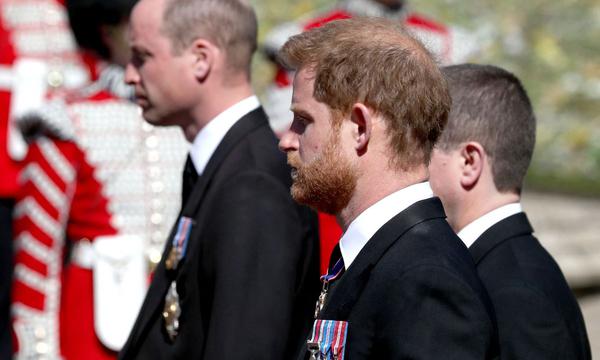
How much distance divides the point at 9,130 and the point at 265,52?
1.24 meters

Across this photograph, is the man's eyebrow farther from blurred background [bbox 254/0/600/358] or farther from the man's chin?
blurred background [bbox 254/0/600/358]

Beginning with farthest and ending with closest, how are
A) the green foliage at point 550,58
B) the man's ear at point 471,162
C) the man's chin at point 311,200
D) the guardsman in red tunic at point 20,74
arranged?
1. the green foliage at point 550,58
2. the guardsman in red tunic at point 20,74
3. the man's ear at point 471,162
4. the man's chin at point 311,200

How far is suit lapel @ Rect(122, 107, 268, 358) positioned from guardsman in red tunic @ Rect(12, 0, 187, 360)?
0.88 metres

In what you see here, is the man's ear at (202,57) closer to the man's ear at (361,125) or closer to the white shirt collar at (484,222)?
the white shirt collar at (484,222)

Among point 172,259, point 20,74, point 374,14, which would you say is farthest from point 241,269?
point 20,74

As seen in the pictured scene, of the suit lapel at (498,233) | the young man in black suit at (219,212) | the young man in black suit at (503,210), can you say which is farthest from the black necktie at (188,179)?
the suit lapel at (498,233)

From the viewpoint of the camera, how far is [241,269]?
126 inches

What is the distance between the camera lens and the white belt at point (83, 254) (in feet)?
14.4

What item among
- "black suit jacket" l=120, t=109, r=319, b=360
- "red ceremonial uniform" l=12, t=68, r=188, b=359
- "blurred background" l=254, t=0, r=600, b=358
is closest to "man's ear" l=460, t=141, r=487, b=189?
"black suit jacket" l=120, t=109, r=319, b=360

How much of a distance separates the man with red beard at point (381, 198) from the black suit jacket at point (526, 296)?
48cm

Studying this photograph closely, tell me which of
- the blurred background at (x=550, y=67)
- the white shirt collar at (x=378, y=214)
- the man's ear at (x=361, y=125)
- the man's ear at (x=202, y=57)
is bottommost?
the white shirt collar at (x=378, y=214)

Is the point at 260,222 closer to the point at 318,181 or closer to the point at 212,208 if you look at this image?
the point at 212,208

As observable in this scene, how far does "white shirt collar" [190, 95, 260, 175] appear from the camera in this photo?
11.5 feet

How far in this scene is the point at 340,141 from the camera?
258 cm
